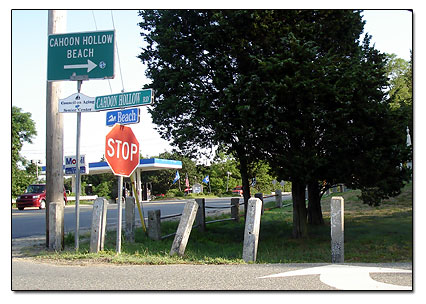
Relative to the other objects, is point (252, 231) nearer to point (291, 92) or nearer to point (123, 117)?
point (123, 117)

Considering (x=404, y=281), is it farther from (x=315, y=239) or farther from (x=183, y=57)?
(x=183, y=57)

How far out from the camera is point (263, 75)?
9.73 metres

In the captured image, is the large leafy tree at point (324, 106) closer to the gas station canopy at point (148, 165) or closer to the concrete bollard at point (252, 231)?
the concrete bollard at point (252, 231)

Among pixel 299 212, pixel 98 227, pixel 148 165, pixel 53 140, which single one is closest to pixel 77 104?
pixel 53 140

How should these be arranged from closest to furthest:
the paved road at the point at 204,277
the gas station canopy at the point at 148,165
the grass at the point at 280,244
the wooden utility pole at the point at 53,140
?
the paved road at the point at 204,277
the grass at the point at 280,244
the wooden utility pole at the point at 53,140
the gas station canopy at the point at 148,165

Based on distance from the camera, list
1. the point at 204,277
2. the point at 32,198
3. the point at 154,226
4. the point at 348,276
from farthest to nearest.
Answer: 1. the point at 32,198
2. the point at 154,226
3. the point at 204,277
4. the point at 348,276

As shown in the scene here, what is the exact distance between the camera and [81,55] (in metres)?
8.31

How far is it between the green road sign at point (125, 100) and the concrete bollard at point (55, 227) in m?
2.33

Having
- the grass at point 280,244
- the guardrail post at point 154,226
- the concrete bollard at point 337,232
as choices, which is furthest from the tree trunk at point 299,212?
the concrete bollard at point 337,232

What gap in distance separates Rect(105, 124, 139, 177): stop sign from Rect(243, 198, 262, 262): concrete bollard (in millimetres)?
2269

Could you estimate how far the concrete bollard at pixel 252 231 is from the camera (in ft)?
25.0

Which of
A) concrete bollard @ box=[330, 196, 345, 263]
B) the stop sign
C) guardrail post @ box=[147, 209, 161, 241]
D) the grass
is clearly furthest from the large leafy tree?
guardrail post @ box=[147, 209, 161, 241]

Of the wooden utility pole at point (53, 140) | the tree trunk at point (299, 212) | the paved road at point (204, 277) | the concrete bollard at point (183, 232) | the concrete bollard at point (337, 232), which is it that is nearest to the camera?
the paved road at point (204, 277)

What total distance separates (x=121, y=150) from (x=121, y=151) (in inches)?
0.7
